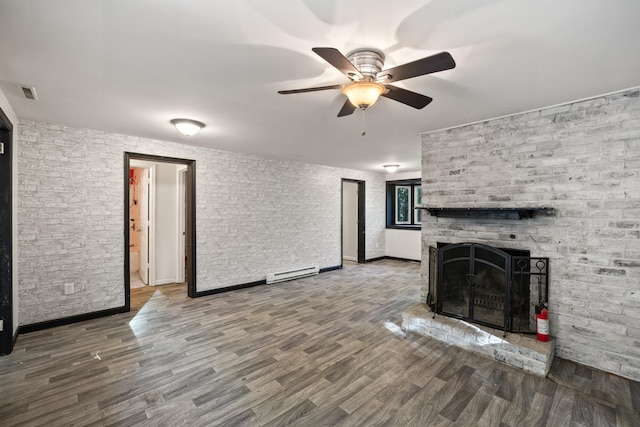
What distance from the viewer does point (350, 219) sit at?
7941 millimetres

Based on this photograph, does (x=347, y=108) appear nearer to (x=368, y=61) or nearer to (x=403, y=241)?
(x=368, y=61)

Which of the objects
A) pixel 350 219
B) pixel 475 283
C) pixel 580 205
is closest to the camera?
pixel 580 205

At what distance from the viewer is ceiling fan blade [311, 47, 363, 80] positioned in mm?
1370

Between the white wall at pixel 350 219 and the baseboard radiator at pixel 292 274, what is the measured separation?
2.00 m

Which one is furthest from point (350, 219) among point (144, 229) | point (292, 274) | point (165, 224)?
point (144, 229)

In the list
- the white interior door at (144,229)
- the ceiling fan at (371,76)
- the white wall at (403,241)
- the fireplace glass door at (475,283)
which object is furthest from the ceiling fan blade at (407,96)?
the white wall at (403,241)

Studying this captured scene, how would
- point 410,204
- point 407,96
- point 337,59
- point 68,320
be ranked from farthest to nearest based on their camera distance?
point 410,204, point 68,320, point 407,96, point 337,59

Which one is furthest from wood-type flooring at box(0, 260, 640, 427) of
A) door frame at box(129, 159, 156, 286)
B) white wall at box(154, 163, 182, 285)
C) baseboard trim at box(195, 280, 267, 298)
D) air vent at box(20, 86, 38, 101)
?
air vent at box(20, 86, 38, 101)

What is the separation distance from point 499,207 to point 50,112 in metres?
4.69

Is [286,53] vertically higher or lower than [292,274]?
higher

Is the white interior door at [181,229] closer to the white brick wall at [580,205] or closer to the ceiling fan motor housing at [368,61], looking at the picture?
the ceiling fan motor housing at [368,61]

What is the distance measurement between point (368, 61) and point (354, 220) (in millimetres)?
6198

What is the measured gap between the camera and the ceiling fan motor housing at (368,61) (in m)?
1.75

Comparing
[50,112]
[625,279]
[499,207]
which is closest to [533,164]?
[499,207]
